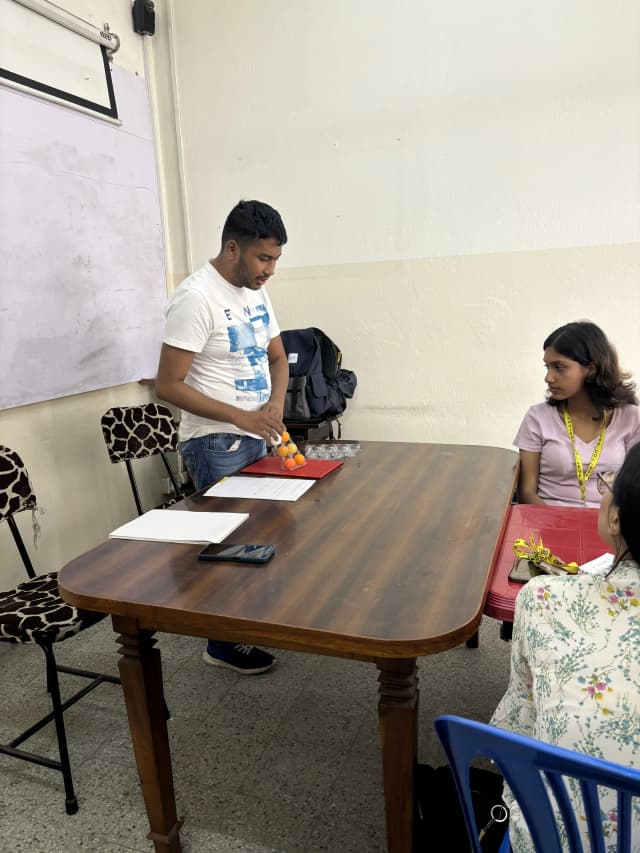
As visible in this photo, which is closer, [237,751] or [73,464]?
[237,751]

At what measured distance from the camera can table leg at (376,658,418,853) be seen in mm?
1061

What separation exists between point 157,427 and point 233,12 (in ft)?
7.33

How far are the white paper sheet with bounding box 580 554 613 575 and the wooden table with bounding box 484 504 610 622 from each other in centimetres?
4

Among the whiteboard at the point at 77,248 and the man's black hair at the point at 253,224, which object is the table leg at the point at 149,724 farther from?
the whiteboard at the point at 77,248

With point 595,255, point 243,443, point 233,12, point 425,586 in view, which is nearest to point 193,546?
point 425,586

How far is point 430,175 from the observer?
10.1 feet

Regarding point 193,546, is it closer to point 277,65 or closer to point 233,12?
point 277,65

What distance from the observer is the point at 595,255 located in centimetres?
293

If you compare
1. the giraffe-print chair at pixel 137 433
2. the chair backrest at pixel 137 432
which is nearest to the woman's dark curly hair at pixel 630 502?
the giraffe-print chair at pixel 137 433

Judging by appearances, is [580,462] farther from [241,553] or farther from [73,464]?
[73,464]

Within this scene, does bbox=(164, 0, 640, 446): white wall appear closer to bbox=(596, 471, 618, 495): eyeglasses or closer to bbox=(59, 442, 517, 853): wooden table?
bbox=(59, 442, 517, 853): wooden table

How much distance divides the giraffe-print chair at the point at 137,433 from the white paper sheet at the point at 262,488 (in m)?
0.85

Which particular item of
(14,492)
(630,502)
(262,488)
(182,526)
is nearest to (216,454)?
(262,488)

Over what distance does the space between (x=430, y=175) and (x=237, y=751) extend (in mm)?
2673
